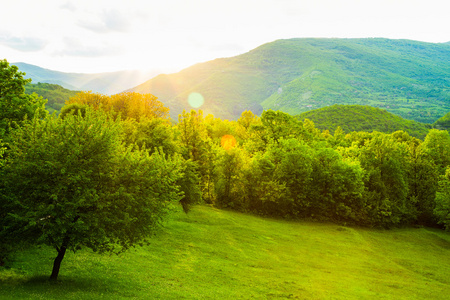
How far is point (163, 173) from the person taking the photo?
25234mm

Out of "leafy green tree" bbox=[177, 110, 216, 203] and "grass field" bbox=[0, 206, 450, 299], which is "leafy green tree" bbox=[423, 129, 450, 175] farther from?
"leafy green tree" bbox=[177, 110, 216, 203]

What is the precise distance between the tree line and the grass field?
3029 mm

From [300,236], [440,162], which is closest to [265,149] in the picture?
[300,236]

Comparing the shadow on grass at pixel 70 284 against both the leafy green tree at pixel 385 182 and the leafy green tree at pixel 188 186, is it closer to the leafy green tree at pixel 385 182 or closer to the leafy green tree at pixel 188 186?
the leafy green tree at pixel 188 186

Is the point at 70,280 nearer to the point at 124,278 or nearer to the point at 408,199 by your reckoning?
the point at 124,278

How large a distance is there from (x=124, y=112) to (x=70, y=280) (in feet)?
221

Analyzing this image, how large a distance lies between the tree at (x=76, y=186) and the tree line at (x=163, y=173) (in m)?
0.08

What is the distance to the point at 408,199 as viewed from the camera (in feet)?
266

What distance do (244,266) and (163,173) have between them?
1865cm

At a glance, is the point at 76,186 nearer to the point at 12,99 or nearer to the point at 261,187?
the point at 12,99

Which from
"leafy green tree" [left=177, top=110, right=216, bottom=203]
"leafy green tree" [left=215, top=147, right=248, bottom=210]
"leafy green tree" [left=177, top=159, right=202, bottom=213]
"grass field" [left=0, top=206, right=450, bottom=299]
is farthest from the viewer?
"leafy green tree" [left=215, top=147, right=248, bottom=210]

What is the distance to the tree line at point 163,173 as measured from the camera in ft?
69.8

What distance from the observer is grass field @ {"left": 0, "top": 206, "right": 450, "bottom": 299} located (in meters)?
24.8

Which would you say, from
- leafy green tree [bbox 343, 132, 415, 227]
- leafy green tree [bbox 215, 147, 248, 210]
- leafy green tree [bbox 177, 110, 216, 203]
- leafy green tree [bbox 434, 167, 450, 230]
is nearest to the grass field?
leafy green tree [bbox 434, 167, 450, 230]
